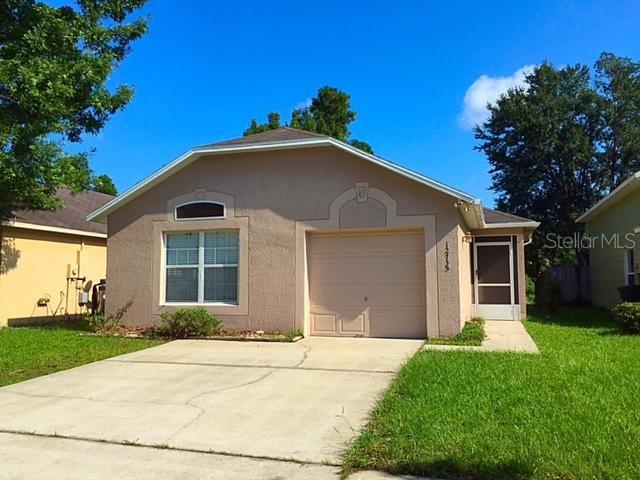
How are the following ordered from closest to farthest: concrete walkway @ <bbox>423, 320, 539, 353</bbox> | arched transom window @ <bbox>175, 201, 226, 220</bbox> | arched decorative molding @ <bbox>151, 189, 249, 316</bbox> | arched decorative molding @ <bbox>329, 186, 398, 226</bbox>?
concrete walkway @ <bbox>423, 320, 539, 353</bbox>
arched decorative molding @ <bbox>329, 186, 398, 226</bbox>
arched decorative molding @ <bbox>151, 189, 249, 316</bbox>
arched transom window @ <bbox>175, 201, 226, 220</bbox>

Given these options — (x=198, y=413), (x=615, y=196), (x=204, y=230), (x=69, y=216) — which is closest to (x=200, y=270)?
(x=204, y=230)

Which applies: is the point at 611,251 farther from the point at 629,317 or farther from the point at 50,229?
the point at 50,229

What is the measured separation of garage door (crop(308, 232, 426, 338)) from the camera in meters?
11.5

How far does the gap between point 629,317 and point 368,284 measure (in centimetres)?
597

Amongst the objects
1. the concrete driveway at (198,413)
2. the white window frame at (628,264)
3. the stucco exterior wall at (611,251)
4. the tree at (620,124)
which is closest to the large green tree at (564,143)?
the tree at (620,124)

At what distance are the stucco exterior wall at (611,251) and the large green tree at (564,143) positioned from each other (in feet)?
30.2

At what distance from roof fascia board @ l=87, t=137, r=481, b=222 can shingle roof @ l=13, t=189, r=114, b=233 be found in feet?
7.17

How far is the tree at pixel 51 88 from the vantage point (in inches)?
430

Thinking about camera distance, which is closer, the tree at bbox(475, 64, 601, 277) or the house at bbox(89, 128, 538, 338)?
the house at bbox(89, 128, 538, 338)

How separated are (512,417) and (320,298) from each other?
7.09m

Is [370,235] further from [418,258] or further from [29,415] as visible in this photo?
[29,415]

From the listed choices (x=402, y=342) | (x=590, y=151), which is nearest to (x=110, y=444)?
(x=402, y=342)

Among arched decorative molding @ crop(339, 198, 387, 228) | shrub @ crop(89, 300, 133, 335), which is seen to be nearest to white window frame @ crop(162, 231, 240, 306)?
shrub @ crop(89, 300, 133, 335)

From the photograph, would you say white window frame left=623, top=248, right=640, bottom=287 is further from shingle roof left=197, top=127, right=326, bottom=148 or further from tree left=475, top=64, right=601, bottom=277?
tree left=475, top=64, right=601, bottom=277
